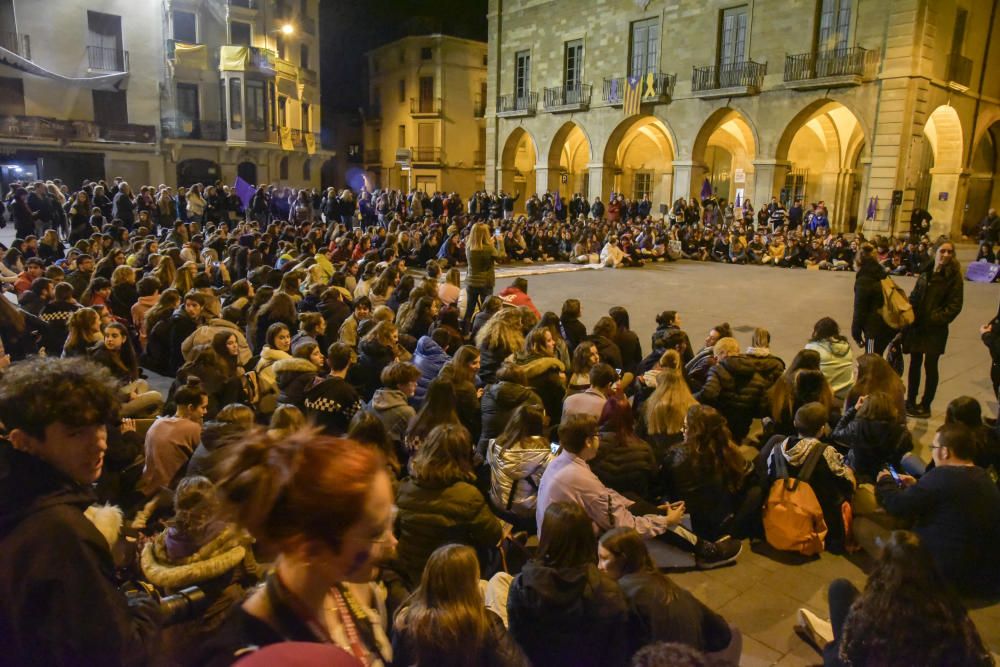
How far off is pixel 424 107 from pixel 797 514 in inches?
1584

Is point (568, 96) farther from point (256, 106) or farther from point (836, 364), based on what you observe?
point (836, 364)

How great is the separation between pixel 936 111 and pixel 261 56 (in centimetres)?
2844

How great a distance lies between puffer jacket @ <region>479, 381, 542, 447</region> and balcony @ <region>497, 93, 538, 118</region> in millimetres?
27315

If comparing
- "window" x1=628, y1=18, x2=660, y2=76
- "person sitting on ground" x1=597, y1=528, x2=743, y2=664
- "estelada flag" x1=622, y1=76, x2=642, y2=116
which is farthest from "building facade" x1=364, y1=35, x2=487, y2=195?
"person sitting on ground" x1=597, y1=528, x2=743, y2=664

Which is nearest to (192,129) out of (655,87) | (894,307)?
(655,87)

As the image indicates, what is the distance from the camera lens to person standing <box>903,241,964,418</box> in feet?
21.0

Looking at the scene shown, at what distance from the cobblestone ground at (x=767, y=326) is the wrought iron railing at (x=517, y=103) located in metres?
14.8

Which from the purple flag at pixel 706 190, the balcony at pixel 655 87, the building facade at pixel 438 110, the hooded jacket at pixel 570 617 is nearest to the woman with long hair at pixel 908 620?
the hooded jacket at pixel 570 617

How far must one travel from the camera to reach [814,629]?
10.6 feet

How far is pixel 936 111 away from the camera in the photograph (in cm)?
2216

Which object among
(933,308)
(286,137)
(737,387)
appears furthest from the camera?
(286,137)

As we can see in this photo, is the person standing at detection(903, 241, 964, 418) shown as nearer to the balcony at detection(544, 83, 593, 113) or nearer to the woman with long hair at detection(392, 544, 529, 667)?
the woman with long hair at detection(392, 544, 529, 667)

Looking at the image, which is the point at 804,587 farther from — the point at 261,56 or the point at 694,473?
the point at 261,56

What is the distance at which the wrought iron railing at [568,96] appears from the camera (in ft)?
92.5
